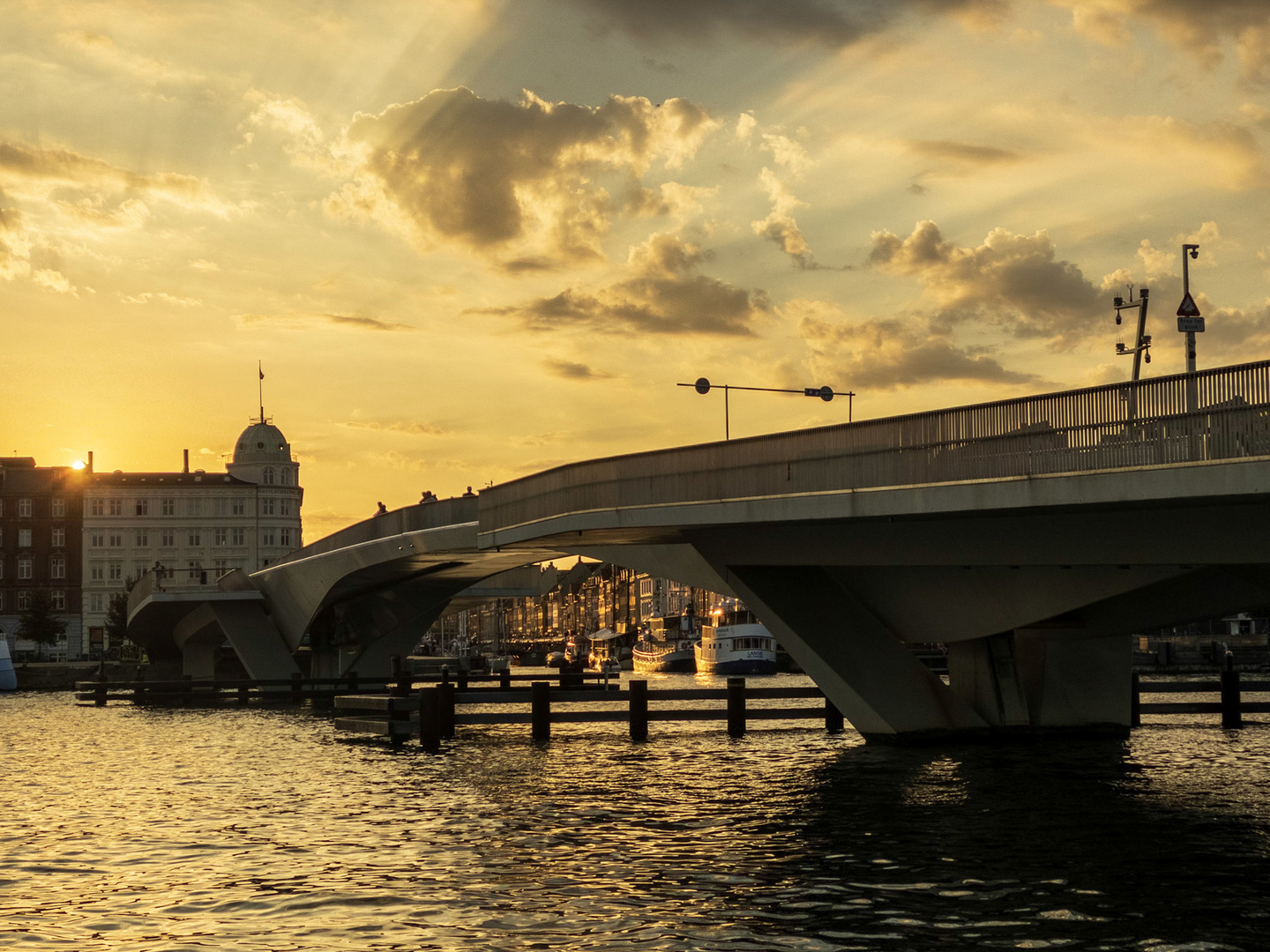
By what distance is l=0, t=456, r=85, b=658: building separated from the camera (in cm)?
15862

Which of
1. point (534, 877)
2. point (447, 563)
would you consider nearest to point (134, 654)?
point (447, 563)

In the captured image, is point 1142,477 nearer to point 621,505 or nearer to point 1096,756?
point 1096,756

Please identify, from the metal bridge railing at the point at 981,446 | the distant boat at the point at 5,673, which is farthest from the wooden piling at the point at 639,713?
the distant boat at the point at 5,673

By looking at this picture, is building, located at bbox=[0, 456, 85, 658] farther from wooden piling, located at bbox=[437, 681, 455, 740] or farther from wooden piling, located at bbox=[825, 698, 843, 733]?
wooden piling, located at bbox=[825, 698, 843, 733]

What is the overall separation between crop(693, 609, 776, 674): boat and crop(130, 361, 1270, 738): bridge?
72283 millimetres

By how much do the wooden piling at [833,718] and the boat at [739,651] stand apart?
76650mm

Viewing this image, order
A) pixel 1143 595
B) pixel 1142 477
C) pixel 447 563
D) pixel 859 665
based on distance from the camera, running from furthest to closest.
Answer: pixel 447 563 → pixel 859 665 → pixel 1143 595 → pixel 1142 477

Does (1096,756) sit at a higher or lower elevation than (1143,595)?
lower

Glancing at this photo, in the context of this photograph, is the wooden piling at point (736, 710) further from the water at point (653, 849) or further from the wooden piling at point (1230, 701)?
the wooden piling at point (1230, 701)

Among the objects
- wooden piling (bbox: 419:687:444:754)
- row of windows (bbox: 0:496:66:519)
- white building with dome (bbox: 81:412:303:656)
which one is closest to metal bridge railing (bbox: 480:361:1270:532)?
wooden piling (bbox: 419:687:444:754)

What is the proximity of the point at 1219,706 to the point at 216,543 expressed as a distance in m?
145

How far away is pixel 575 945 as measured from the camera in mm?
18453

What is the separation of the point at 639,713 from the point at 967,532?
16.3 meters

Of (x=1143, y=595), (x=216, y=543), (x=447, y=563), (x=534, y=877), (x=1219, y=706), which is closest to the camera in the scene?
(x=534, y=877)
